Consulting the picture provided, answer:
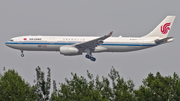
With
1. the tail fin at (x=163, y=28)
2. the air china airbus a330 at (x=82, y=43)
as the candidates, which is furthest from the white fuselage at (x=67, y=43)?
the tail fin at (x=163, y=28)

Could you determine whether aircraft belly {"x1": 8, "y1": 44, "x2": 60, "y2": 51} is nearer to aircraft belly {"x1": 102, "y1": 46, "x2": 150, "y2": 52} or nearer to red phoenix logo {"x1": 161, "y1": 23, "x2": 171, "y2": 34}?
aircraft belly {"x1": 102, "y1": 46, "x2": 150, "y2": 52}

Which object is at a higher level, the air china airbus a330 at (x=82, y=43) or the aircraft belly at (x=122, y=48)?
the air china airbus a330 at (x=82, y=43)

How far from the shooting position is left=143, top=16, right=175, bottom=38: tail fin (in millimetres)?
100312

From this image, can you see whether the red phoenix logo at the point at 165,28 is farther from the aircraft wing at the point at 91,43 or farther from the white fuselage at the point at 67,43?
the aircraft wing at the point at 91,43

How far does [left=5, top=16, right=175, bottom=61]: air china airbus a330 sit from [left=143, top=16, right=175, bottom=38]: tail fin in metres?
2.24

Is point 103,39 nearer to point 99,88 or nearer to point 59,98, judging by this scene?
point 99,88

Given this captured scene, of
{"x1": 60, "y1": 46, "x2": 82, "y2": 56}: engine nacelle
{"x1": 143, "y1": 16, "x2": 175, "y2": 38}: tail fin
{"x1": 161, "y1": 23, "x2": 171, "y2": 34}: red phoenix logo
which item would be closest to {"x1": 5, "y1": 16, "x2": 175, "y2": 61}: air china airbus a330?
{"x1": 60, "y1": 46, "x2": 82, "y2": 56}: engine nacelle

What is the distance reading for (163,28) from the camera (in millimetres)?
101188

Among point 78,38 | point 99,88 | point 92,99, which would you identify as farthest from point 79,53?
point 92,99

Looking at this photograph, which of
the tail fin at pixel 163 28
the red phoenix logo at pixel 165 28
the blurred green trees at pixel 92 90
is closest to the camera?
the blurred green trees at pixel 92 90

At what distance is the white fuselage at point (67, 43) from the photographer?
94.4 metres

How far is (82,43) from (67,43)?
3177 millimetres

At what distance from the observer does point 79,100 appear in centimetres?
7650

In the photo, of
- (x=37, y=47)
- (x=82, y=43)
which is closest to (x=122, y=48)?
(x=82, y=43)
